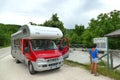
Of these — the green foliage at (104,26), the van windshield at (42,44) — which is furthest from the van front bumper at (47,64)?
the green foliage at (104,26)

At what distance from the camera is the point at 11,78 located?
852 cm

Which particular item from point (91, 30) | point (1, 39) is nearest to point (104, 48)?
point (91, 30)

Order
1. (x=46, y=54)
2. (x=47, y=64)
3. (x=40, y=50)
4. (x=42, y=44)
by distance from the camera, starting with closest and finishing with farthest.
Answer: (x=47, y=64) → (x=46, y=54) → (x=40, y=50) → (x=42, y=44)

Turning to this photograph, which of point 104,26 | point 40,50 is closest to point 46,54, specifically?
point 40,50

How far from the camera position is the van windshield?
1000 cm

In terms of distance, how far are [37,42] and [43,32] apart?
2.38 feet

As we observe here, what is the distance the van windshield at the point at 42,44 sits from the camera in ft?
32.8

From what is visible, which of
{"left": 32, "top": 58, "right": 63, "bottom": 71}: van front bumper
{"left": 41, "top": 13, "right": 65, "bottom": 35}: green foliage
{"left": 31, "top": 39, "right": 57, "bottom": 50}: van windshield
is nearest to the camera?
{"left": 32, "top": 58, "right": 63, "bottom": 71}: van front bumper

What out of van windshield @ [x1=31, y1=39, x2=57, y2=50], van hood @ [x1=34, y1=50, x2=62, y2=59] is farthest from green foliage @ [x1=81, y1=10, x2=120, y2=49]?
van hood @ [x1=34, y1=50, x2=62, y2=59]

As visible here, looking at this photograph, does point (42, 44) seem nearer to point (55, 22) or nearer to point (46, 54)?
point (46, 54)

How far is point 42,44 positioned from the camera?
34.1ft

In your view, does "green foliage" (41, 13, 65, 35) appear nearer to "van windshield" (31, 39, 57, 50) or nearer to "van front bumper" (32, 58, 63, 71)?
"van windshield" (31, 39, 57, 50)

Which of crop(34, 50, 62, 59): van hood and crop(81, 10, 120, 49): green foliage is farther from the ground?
crop(81, 10, 120, 49): green foliage

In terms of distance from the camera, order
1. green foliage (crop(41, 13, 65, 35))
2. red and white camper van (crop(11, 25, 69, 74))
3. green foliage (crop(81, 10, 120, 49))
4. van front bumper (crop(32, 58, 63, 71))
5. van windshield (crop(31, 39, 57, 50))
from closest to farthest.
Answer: van front bumper (crop(32, 58, 63, 71))
red and white camper van (crop(11, 25, 69, 74))
van windshield (crop(31, 39, 57, 50))
green foliage (crop(41, 13, 65, 35))
green foliage (crop(81, 10, 120, 49))
